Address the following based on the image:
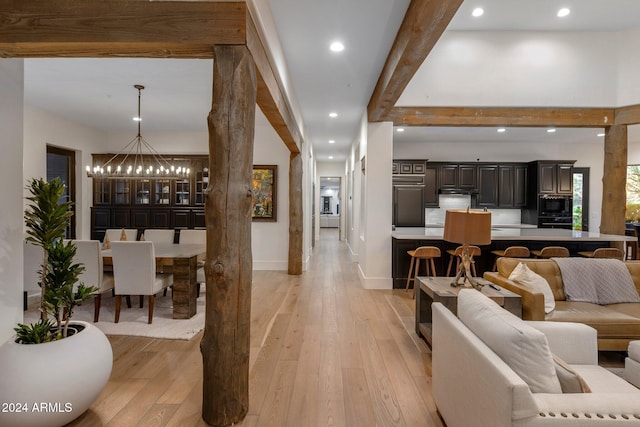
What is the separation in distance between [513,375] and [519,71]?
5.41 m

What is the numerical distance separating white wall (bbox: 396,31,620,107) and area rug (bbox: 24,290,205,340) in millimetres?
4357

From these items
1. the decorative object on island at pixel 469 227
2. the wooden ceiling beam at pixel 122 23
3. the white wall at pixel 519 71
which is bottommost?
the decorative object on island at pixel 469 227

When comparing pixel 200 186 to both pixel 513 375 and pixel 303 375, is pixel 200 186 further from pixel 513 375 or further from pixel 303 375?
pixel 513 375

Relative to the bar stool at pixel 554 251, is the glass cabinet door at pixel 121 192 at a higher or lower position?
higher

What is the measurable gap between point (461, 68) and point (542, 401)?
5.16 metres

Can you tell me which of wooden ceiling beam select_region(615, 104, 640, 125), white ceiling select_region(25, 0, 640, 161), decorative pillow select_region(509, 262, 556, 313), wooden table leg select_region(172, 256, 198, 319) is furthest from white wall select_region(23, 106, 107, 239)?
wooden ceiling beam select_region(615, 104, 640, 125)

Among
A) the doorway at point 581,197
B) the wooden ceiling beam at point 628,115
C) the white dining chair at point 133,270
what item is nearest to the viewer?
the white dining chair at point 133,270

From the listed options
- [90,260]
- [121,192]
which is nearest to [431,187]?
[121,192]

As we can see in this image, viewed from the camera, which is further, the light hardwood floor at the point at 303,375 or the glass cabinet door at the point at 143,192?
the glass cabinet door at the point at 143,192

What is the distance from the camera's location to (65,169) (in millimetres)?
6445

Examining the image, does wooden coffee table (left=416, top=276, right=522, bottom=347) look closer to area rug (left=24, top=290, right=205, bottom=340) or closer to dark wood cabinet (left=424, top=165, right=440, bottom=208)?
area rug (left=24, top=290, right=205, bottom=340)

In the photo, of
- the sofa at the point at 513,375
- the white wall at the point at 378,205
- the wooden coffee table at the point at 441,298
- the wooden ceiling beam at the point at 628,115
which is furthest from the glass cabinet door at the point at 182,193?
the wooden ceiling beam at the point at 628,115

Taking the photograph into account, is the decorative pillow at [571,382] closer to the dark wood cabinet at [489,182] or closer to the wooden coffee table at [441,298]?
the wooden coffee table at [441,298]

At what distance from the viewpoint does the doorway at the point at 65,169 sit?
6082mm
